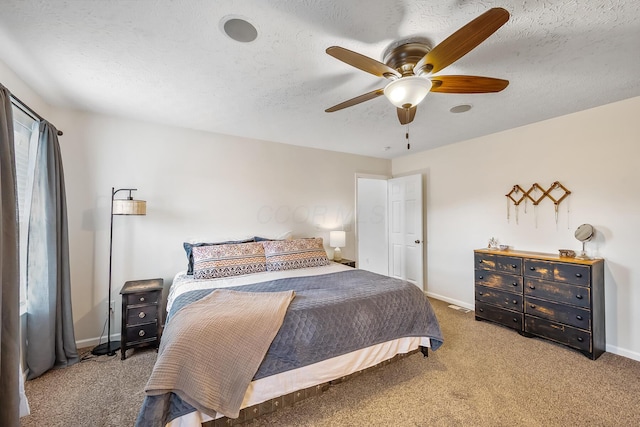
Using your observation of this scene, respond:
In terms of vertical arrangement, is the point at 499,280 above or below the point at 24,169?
below

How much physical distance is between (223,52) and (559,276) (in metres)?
3.63

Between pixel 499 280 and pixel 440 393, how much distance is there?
5.89 feet

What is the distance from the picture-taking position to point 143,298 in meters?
2.59

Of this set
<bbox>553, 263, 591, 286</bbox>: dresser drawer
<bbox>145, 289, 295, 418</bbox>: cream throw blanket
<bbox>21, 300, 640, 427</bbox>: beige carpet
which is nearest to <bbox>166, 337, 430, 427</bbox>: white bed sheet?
<bbox>145, 289, 295, 418</bbox>: cream throw blanket

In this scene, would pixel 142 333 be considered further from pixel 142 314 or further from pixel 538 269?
pixel 538 269

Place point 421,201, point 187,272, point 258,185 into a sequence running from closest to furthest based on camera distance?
point 187,272, point 258,185, point 421,201

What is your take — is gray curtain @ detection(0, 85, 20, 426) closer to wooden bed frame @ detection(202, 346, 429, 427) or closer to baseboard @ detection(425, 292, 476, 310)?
wooden bed frame @ detection(202, 346, 429, 427)

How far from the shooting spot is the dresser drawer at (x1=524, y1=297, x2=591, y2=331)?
251 centimetres

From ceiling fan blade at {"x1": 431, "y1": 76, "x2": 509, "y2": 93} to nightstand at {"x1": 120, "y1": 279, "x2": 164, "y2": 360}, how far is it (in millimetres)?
2998

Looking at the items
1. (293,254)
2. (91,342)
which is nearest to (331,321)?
(293,254)

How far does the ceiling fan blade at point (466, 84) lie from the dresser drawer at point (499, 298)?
7.95 ft

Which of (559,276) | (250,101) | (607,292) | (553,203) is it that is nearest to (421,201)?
(553,203)

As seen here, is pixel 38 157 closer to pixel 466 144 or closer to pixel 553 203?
pixel 466 144

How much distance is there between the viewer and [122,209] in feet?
8.70
